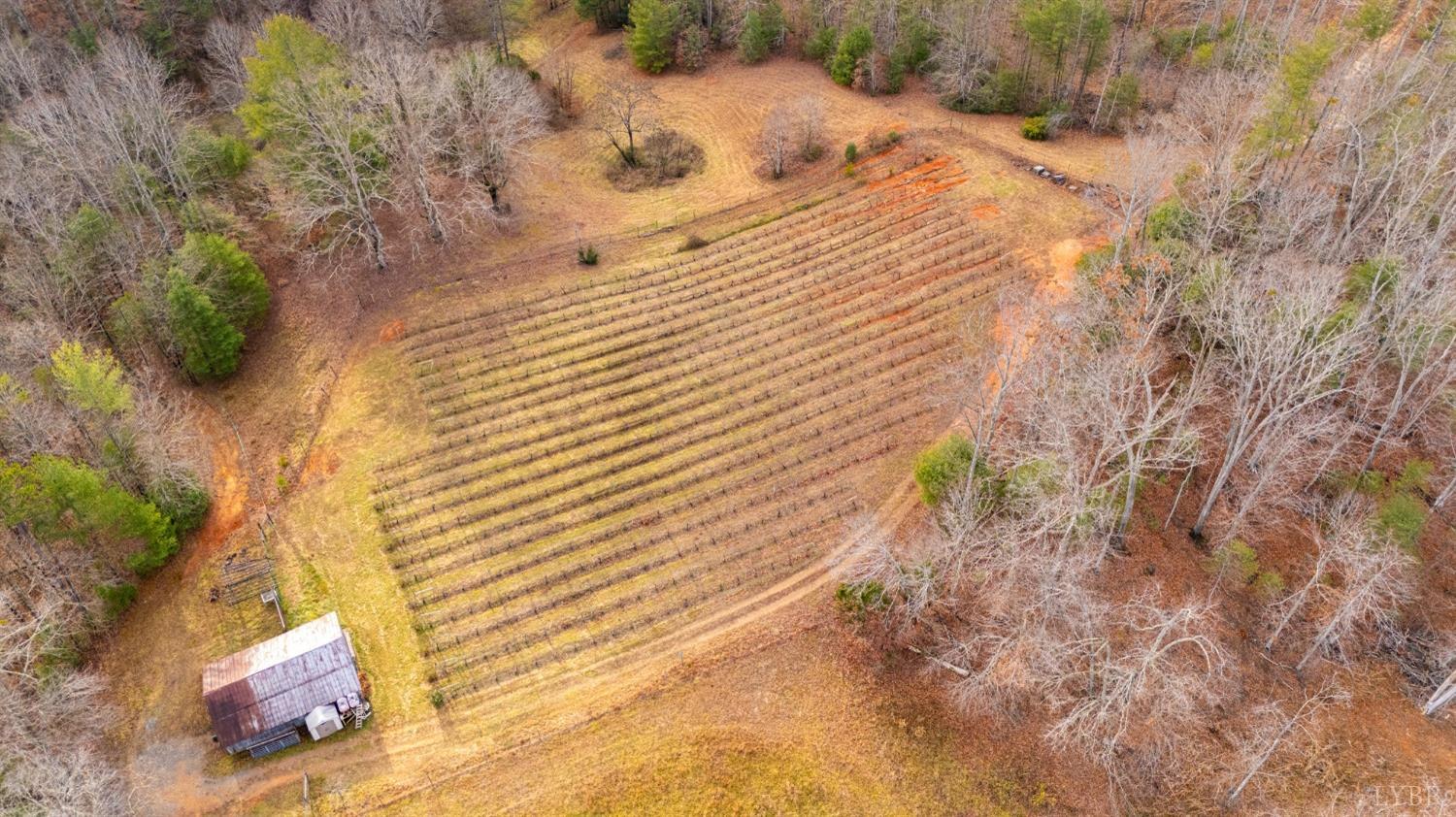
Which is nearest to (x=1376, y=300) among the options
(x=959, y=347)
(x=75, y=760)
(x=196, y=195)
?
(x=959, y=347)

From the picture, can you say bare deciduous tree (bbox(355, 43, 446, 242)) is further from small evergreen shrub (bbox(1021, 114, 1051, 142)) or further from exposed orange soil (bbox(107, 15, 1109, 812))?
small evergreen shrub (bbox(1021, 114, 1051, 142))

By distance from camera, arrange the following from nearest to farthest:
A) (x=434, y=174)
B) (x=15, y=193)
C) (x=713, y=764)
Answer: (x=713, y=764), (x=15, y=193), (x=434, y=174)

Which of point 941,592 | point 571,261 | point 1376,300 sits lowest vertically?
point 941,592

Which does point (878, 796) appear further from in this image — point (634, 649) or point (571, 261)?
point (571, 261)

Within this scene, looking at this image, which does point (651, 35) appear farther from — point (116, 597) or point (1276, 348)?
point (1276, 348)

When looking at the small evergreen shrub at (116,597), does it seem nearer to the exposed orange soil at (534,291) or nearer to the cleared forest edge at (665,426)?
the exposed orange soil at (534,291)

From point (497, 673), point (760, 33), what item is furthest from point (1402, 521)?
point (760, 33)

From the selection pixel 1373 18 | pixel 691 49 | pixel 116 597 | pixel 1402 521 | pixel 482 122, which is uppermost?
pixel 1373 18

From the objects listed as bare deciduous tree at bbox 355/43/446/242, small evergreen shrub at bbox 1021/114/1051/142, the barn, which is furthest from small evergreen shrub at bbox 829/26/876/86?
the barn
